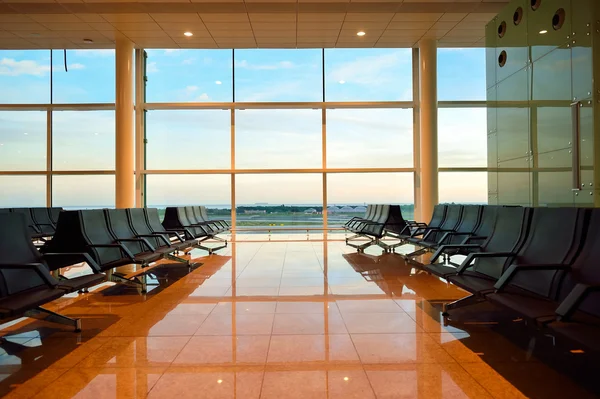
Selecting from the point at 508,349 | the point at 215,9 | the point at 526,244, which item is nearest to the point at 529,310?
the point at 508,349

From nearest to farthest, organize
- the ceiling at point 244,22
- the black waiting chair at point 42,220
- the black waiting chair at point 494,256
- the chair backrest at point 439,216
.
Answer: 1. the black waiting chair at point 494,256
2. the chair backrest at point 439,216
3. the ceiling at point 244,22
4. the black waiting chair at point 42,220

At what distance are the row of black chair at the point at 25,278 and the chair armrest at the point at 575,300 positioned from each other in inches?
107

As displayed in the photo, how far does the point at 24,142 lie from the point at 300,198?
22.5ft

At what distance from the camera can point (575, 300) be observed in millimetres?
1795

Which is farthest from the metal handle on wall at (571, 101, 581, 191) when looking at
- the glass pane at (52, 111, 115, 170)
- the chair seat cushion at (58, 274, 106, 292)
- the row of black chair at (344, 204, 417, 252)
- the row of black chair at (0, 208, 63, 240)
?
the glass pane at (52, 111, 115, 170)

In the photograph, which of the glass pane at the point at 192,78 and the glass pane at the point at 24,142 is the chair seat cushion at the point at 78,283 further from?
the glass pane at the point at 24,142

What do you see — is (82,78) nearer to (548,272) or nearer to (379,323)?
(379,323)

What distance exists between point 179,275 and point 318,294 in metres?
2.00

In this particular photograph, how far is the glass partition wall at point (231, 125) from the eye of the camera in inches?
377

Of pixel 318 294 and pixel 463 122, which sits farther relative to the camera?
pixel 463 122

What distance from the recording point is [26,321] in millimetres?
3008

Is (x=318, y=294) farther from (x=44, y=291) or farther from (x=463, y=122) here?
(x=463, y=122)

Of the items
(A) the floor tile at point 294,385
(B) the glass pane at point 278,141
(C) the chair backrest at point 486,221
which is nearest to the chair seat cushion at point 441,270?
(C) the chair backrest at point 486,221

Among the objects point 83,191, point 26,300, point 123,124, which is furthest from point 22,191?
point 26,300
